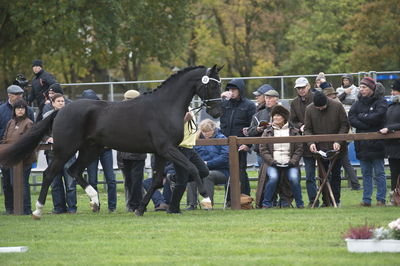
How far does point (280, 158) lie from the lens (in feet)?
51.6

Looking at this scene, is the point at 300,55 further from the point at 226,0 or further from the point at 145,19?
the point at 145,19

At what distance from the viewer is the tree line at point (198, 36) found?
3441cm

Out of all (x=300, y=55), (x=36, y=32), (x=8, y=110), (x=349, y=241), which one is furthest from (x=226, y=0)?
(x=349, y=241)

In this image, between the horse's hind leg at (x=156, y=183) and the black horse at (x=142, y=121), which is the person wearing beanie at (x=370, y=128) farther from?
the horse's hind leg at (x=156, y=183)

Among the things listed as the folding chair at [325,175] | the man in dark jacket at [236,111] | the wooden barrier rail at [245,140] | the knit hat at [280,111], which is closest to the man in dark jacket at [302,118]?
the folding chair at [325,175]

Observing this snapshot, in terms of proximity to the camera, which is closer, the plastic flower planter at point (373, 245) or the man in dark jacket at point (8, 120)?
the plastic flower planter at point (373, 245)

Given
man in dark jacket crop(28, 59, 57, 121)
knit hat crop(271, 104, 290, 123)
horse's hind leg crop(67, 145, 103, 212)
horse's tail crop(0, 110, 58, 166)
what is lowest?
horse's hind leg crop(67, 145, 103, 212)

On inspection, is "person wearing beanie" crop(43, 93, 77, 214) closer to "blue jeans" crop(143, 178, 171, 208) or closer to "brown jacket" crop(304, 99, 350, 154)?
Result: "blue jeans" crop(143, 178, 171, 208)

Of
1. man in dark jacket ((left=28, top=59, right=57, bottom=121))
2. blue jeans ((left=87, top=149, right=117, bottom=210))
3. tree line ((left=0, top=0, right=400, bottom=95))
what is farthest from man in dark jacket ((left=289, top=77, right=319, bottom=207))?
tree line ((left=0, top=0, right=400, bottom=95))

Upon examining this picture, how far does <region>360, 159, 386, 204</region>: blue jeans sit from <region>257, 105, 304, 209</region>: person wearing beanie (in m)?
1.03

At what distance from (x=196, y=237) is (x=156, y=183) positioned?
3072 mm

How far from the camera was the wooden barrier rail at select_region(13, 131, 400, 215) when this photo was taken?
15195 millimetres

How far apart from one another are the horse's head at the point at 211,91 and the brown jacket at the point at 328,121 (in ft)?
5.73

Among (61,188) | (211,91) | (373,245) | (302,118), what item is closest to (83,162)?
(61,188)
